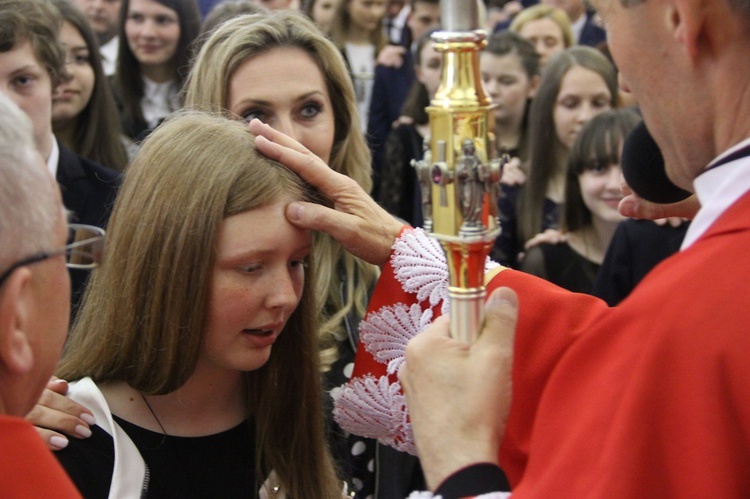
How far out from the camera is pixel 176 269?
2100 mm

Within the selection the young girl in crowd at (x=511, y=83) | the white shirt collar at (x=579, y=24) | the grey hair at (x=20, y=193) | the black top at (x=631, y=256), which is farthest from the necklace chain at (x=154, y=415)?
the white shirt collar at (x=579, y=24)

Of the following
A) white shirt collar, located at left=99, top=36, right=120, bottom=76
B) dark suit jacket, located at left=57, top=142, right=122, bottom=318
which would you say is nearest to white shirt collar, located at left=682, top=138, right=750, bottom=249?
dark suit jacket, located at left=57, top=142, right=122, bottom=318

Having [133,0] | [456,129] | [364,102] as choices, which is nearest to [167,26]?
[133,0]

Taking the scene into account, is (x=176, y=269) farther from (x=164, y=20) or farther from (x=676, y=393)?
(x=164, y=20)

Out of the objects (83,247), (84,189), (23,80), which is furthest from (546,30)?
(83,247)

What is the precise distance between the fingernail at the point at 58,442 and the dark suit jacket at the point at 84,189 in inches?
65.1

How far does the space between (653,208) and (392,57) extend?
4368 millimetres

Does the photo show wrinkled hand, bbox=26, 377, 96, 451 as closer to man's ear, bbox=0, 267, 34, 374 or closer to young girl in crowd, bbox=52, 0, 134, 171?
man's ear, bbox=0, 267, 34, 374

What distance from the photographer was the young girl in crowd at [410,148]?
5.31m

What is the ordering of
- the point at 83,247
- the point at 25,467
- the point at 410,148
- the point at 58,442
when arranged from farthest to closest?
the point at 410,148
the point at 58,442
the point at 83,247
the point at 25,467

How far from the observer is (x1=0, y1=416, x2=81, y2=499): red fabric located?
52.7 inches

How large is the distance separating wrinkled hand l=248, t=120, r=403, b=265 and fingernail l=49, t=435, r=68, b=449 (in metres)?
0.60

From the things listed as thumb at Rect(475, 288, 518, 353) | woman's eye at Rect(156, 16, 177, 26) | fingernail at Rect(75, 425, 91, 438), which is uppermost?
woman's eye at Rect(156, 16, 177, 26)

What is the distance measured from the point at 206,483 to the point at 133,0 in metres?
3.60
